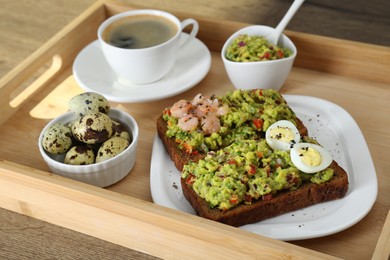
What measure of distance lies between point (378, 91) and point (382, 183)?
16.2 inches

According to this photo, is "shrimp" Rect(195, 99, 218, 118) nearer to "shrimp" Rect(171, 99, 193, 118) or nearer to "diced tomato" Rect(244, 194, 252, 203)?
"shrimp" Rect(171, 99, 193, 118)

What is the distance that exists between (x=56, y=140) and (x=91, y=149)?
9cm

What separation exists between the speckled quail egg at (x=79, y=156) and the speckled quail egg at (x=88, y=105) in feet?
0.38

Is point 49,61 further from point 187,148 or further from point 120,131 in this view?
point 187,148

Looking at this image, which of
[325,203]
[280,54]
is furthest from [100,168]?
[280,54]

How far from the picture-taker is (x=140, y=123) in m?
1.76

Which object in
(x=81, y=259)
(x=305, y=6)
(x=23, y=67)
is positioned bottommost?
(x=305, y=6)

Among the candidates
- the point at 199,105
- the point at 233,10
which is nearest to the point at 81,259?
the point at 199,105

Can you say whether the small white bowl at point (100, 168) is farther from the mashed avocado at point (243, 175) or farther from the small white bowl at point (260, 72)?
the small white bowl at point (260, 72)

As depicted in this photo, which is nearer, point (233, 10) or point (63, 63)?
point (63, 63)

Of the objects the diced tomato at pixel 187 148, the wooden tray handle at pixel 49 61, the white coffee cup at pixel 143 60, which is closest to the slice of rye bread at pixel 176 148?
the diced tomato at pixel 187 148

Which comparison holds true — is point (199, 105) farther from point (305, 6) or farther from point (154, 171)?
point (305, 6)

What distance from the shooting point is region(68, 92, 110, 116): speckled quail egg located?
1599 millimetres

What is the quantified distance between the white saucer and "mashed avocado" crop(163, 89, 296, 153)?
0.19 metres
